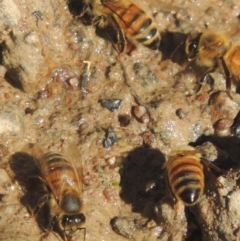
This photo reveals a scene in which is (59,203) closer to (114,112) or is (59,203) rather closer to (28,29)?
(114,112)

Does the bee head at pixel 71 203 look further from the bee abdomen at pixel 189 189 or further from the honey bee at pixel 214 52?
the honey bee at pixel 214 52

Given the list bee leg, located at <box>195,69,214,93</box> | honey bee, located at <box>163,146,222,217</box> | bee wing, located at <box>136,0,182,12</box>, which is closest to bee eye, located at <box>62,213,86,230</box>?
honey bee, located at <box>163,146,222,217</box>

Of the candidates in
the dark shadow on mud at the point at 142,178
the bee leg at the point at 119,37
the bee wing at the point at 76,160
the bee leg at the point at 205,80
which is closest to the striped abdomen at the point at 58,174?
the bee wing at the point at 76,160

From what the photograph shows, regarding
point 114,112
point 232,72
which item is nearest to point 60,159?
point 114,112

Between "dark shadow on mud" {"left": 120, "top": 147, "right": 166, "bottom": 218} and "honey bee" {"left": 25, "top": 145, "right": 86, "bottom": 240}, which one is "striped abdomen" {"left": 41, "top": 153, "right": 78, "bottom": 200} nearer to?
"honey bee" {"left": 25, "top": 145, "right": 86, "bottom": 240}

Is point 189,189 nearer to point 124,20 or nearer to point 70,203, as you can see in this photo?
point 70,203

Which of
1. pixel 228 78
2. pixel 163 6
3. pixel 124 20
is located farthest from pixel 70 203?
pixel 163 6
